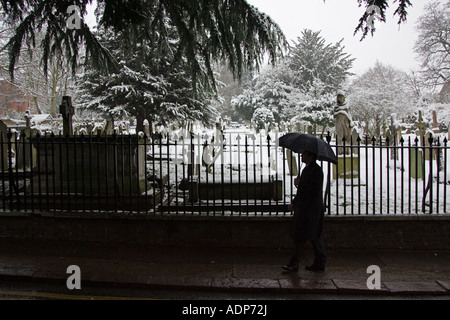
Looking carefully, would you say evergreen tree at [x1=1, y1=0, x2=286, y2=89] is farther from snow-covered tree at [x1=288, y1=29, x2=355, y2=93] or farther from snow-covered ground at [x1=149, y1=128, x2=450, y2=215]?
snow-covered tree at [x1=288, y1=29, x2=355, y2=93]

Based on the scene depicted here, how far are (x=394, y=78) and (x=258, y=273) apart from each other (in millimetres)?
48553

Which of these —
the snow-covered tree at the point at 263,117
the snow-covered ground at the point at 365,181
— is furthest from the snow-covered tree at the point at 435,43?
the snow-covered ground at the point at 365,181

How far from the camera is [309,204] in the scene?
5.21m

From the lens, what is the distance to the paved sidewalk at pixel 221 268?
484cm

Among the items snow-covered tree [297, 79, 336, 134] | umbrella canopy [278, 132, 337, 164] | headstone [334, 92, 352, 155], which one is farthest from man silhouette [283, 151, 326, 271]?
snow-covered tree [297, 79, 336, 134]

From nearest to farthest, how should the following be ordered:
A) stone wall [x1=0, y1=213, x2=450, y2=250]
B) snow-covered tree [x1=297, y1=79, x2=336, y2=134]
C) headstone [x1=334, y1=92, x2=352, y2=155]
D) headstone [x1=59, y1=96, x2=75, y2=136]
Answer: stone wall [x1=0, y1=213, x2=450, y2=250] < headstone [x1=59, y1=96, x2=75, y2=136] < headstone [x1=334, y1=92, x2=352, y2=155] < snow-covered tree [x1=297, y1=79, x2=336, y2=134]

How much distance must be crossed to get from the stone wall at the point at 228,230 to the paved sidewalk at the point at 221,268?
6.0 inches

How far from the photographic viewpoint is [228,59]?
22.8 feet

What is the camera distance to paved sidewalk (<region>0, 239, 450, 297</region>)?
4.84 meters

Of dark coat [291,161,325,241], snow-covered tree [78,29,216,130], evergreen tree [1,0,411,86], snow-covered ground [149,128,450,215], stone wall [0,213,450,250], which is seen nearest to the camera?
dark coat [291,161,325,241]

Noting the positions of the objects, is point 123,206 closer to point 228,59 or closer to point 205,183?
point 205,183

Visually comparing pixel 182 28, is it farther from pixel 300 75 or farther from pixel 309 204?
pixel 300 75

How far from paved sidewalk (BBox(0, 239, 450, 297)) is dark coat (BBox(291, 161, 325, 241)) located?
1.97 ft

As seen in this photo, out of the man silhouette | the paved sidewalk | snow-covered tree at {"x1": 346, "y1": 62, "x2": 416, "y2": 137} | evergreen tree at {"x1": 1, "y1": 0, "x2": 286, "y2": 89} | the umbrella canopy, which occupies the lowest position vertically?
the paved sidewalk
